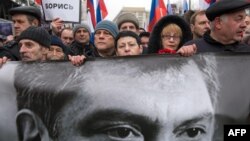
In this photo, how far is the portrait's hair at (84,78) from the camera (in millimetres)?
3182

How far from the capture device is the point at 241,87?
123 inches

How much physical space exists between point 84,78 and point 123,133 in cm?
46

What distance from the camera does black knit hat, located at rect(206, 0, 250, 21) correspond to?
3408 millimetres

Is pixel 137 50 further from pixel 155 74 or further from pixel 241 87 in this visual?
pixel 241 87

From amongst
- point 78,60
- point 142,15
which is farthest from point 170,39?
point 142,15

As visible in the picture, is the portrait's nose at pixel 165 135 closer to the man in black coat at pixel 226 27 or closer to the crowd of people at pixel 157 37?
the crowd of people at pixel 157 37

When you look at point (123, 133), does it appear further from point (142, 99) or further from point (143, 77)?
point (143, 77)

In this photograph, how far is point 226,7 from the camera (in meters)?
3.45

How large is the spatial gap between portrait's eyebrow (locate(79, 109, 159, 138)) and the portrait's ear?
1.00 feet

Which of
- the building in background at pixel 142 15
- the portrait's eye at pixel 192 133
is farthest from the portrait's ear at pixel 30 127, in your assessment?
the building in background at pixel 142 15

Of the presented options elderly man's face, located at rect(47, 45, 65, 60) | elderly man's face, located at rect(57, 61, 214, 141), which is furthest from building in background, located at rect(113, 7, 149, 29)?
elderly man's face, located at rect(57, 61, 214, 141)

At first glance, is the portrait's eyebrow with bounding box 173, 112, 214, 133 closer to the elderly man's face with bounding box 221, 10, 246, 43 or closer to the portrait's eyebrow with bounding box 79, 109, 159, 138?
the portrait's eyebrow with bounding box 79, 109, 159, 138

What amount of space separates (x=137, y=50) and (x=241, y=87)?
119 cm

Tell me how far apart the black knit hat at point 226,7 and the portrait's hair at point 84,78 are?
44 centimetres
